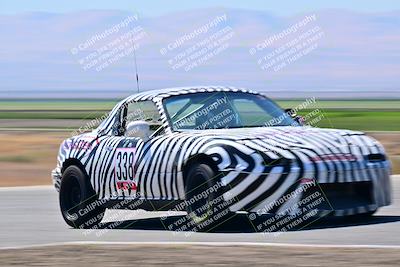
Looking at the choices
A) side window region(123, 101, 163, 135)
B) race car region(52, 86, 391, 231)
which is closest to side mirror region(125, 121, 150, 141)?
race car region(52, 86, 391, 231)

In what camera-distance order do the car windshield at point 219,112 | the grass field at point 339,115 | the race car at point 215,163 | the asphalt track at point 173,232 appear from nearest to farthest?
the asphalt track at point 173,232
the race car at point 215,163
the car windshield at point 219,112
the grass field at point 339,115

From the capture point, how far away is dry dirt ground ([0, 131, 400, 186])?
88.0ft

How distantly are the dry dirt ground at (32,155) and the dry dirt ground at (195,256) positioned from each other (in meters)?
14.1

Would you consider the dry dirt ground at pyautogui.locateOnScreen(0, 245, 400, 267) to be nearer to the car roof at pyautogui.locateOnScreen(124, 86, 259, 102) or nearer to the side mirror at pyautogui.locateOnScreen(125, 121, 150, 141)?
the side mirror at pyautogui.locateOnScreen(125, 121, 150, 141)

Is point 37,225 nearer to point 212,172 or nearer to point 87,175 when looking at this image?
point 87,175

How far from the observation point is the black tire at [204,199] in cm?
1252

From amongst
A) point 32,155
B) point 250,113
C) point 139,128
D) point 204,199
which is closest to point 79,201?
point 139,128

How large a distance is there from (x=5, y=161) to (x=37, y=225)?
18021 millimetres

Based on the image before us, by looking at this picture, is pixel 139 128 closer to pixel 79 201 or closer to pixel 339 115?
pixel 79 201

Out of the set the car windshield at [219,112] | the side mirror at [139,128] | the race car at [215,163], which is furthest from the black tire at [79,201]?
the car windshield at [219,112]

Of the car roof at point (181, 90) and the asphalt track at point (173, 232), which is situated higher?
the car roof at point (181, 90)

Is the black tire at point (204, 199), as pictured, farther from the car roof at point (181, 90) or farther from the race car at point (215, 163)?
the car roof at point (181, 90)

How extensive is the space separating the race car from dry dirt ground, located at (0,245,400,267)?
1.48 meters

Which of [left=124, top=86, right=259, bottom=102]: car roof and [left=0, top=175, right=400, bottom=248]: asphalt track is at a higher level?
[left=124, top=86, right=259, bottom=102]: car roof
